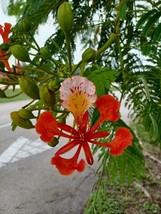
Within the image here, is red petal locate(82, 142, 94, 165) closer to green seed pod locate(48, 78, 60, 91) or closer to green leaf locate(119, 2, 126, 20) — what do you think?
green seed pod locate(48, 78, 60, 91)

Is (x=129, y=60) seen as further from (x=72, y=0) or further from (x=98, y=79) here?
(x=98, y=79)

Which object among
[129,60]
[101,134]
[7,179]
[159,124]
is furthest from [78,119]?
[7,179]

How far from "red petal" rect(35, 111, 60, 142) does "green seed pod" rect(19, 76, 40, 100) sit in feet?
0.19

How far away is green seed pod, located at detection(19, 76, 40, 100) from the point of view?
0.42m

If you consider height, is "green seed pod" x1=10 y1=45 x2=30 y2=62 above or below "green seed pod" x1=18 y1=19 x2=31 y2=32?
below

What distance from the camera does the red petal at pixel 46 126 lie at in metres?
0.38

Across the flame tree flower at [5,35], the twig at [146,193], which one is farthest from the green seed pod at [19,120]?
the twig at [146,193]

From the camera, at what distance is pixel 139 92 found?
928mm

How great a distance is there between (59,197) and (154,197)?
3.27 feet

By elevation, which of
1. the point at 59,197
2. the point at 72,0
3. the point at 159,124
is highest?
the point at 72,0

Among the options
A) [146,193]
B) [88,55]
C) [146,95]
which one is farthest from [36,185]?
[88,55]

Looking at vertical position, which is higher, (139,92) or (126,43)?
(126,43)

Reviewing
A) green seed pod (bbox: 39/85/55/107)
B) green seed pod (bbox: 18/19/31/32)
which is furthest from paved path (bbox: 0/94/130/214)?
green seed pod (bbox: 39/85/55/107)

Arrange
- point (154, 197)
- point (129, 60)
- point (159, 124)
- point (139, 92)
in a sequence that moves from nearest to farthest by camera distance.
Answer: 1. point (159, 124)
2. point (139, 92)
3. point (129, 60)
4. point (154, 197)
